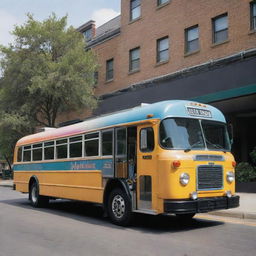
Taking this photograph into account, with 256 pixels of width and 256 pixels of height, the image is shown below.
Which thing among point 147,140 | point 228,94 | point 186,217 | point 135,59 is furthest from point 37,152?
point 135,59

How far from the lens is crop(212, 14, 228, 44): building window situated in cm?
1906

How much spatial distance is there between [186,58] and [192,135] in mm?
12767

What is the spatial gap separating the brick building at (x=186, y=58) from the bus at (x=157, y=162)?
24.6 feet

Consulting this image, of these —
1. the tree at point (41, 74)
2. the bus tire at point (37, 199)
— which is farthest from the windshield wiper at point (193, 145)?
the tree at point (41, 74)

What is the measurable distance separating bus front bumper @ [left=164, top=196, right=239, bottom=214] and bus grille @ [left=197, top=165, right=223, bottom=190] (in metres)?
0.27

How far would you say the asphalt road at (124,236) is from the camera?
257 inches

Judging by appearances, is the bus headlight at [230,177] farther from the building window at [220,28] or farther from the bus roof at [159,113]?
the building window at [220,28]

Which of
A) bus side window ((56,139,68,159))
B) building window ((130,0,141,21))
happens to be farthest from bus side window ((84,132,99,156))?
building window ((130,0,141,21))

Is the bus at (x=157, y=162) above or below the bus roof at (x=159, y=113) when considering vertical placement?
below

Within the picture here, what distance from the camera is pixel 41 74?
76.6ft

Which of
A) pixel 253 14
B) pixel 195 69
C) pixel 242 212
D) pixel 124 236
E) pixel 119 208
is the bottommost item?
pixel 124 236

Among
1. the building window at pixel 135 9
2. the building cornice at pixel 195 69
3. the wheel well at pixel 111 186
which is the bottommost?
the wheel well at pixel 111 186

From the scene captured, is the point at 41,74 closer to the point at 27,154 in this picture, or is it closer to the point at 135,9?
the point at 135,9

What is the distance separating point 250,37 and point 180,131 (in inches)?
433
